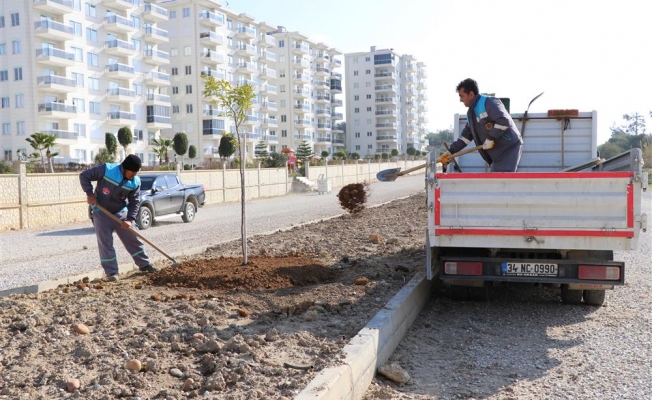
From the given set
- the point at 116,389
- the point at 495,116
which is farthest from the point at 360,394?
the point at 495,116

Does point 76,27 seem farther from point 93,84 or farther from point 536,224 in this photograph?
point 536,224

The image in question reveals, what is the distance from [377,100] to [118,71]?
69.8 meters

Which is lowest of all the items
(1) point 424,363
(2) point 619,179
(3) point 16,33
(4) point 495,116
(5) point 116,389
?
A: (1) point 424,363

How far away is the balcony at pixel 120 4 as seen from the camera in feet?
192

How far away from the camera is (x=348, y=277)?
7422mm

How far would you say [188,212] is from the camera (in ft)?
60.3

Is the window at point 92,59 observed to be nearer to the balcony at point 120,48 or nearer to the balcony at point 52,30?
the balcony at point 120,48

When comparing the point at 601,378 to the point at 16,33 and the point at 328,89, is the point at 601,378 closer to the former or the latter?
the point at 16,33

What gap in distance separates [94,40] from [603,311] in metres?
59.5

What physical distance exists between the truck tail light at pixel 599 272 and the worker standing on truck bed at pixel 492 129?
1.39m

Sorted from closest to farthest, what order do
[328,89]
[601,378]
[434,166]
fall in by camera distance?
[601,378] < [434,166] < [328,89]

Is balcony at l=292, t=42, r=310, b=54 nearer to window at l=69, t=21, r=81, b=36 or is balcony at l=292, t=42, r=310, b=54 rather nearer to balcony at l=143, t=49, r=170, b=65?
balcony at l=143, t=49, r=170, b=65

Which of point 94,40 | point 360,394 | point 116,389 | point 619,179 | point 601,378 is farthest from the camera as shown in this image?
point 94,40

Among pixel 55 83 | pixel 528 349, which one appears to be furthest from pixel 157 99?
pixel 528 349
